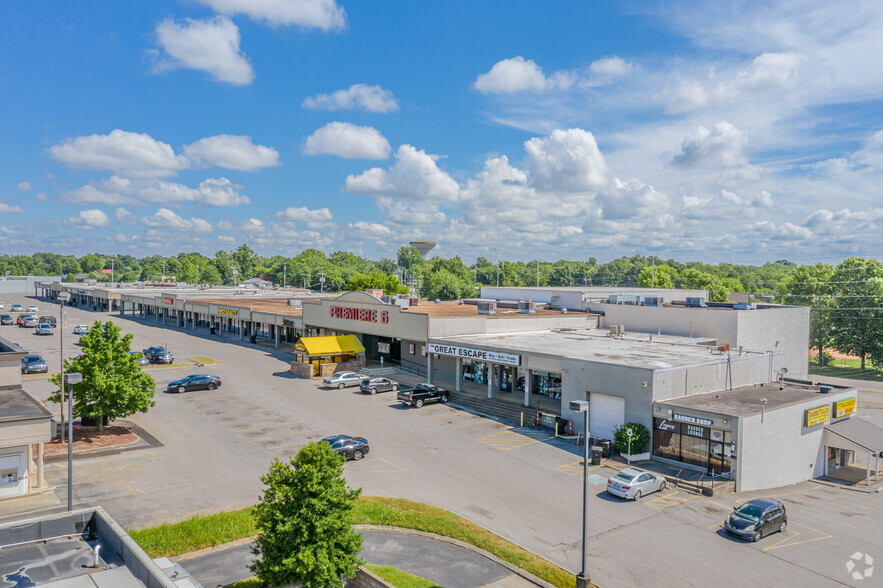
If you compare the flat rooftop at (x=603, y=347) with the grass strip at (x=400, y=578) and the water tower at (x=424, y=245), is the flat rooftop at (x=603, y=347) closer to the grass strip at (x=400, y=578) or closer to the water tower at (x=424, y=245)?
the grass strip at (x=400, y=578)

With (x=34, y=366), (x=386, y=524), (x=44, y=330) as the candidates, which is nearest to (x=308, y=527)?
(x=386, y=524)

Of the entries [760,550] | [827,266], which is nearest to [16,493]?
[760,550]

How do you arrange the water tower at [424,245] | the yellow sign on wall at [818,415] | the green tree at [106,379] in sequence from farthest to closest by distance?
the water tower at [424,245] < the yellow sign on wall at [818,415] < the green tree at [106,379]

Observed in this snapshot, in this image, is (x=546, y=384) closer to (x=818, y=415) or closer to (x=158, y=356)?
(x=818, y=415)

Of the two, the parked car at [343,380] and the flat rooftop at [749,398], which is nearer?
the flat rooftop at [749,398]

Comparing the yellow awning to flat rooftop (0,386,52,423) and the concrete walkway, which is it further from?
the concrete walkway

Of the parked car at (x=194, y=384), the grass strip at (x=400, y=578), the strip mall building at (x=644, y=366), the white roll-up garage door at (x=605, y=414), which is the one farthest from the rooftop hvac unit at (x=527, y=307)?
the grass strip at (x=400, y=578)
